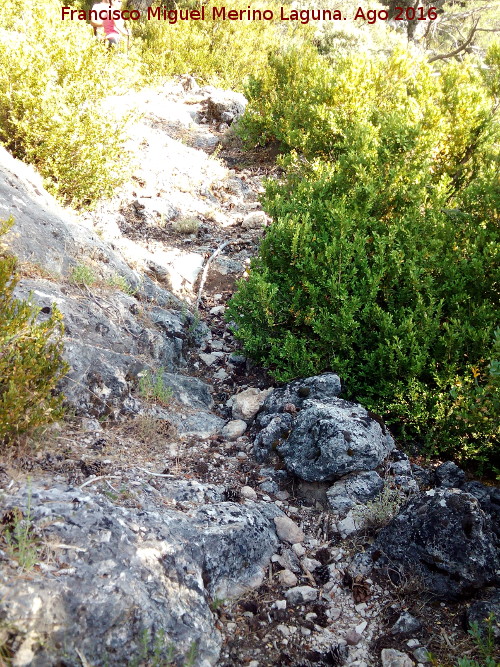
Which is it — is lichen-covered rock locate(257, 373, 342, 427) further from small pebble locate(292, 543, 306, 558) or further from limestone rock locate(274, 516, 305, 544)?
small pebble locate(292, 543, 306, 558)

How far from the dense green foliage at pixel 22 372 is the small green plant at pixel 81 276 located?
1471 mm

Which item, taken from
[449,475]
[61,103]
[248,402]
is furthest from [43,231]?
[449,475]

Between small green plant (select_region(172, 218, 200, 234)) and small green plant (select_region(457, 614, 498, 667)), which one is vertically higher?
small green plant (select_region(172, 218, 200, 234))

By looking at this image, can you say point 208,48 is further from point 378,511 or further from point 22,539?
point 22,539

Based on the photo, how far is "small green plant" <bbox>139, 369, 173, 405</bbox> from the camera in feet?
14.8

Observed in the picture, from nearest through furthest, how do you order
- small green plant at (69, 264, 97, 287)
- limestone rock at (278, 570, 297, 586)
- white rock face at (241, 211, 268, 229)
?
limestone rock at (278, 570, 297, 586) → small green plant at (69, 264, 97, 287) → white rock face at (241, 211, 268, 229)

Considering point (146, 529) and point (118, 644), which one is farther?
point (146, 529)

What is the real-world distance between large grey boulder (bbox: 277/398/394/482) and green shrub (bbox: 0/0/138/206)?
4162 mm

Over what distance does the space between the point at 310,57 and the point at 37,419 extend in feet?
34.9

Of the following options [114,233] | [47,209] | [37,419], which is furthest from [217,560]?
[114,233]

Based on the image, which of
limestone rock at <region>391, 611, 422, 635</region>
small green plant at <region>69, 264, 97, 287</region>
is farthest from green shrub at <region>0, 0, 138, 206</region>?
limestone rock at <region>391, 611, 422, 635</region>

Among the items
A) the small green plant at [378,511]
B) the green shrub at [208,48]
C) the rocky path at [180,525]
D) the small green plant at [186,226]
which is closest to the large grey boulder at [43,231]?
the rocky path at [180,525]

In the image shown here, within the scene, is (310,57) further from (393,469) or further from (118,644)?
(118,644)

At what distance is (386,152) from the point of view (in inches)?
243
